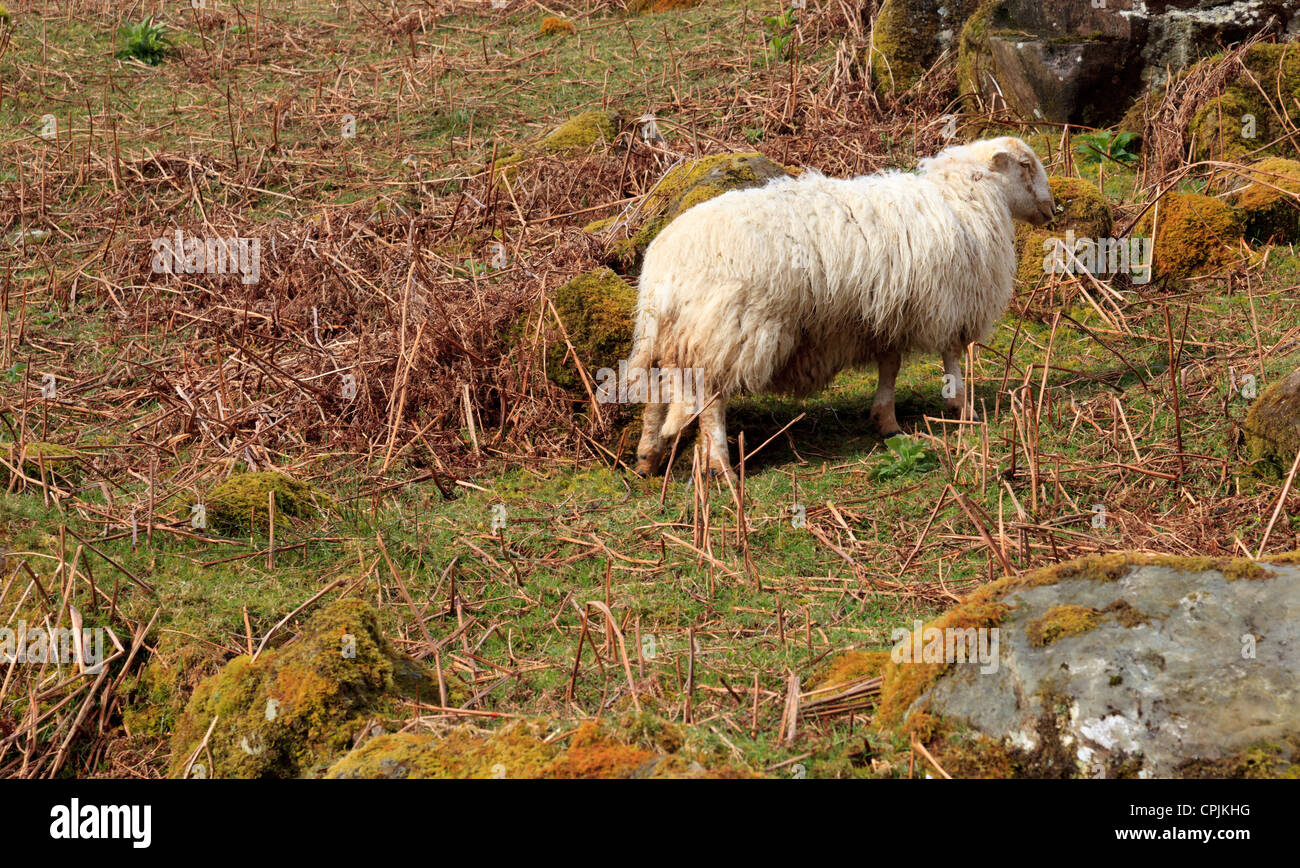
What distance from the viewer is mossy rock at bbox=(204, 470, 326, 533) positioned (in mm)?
6336

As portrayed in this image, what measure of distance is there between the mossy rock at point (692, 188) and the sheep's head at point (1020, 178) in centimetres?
145

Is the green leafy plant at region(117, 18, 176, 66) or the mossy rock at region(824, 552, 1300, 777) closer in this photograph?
the mossy rock at region(824, 552, 1300, 777)

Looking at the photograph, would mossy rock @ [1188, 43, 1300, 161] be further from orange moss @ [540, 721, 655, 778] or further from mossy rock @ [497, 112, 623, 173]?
orange moss @ [540, 721, 655, 778]

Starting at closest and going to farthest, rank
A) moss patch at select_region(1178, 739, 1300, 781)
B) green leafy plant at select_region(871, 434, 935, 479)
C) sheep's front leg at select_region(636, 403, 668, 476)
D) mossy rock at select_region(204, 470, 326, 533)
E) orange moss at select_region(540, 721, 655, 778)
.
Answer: moss patch at select_region(1178, 739, 1300, 781) → orange moss at select_region(540, 721, 655, 778) → mossy rock at select_region(204, 470, 326, 533) → green leafy plant at select_region(871, 434, 935, 479) → sheep's front leg at select_region(636, 403, 668, 476)

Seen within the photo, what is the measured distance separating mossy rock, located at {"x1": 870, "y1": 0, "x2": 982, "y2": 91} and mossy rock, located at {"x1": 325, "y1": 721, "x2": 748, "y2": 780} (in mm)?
9896

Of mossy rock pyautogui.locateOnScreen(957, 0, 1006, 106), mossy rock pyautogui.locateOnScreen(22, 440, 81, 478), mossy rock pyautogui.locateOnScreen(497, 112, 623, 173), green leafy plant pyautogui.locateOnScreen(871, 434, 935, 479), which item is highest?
mossy rock pyautogui.locateOnScreen(957, 0, 1006, 106)

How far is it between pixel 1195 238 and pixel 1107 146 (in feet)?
6.46

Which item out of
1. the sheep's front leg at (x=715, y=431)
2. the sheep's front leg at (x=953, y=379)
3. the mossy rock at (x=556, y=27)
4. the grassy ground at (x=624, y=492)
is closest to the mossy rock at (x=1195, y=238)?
the grassy ground at (x=624, y=492)

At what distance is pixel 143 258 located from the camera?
1048 centimetres

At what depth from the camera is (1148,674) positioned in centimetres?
352

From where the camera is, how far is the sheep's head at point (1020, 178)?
25.9 feet

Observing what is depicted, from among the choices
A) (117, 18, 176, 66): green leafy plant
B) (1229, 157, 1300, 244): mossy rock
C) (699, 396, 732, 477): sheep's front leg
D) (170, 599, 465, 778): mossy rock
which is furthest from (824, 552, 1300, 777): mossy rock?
(117, 18, 176, 66): green leafy plant

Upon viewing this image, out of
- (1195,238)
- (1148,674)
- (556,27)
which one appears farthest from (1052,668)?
(556,27)

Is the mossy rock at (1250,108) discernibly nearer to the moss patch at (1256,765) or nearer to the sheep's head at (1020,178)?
the sheep's head at (1020,178)
